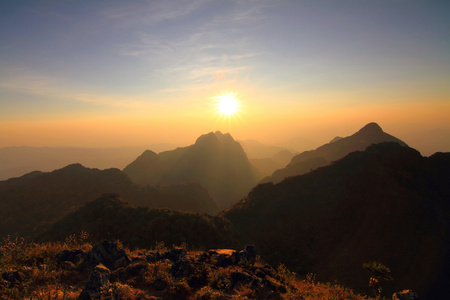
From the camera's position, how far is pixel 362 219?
42812 mm

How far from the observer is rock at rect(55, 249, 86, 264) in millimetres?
12512

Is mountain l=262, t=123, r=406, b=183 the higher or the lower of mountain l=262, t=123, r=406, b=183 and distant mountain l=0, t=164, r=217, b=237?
the higher

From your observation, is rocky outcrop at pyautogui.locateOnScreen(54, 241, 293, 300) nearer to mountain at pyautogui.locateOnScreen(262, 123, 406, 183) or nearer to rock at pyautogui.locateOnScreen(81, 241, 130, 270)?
rock at pyautogui.locateOnScreen(81, 241, 130, 270)

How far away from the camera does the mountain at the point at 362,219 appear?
33906 millimetres

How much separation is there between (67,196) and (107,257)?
70.0 metres

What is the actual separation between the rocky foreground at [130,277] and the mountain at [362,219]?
25378mm

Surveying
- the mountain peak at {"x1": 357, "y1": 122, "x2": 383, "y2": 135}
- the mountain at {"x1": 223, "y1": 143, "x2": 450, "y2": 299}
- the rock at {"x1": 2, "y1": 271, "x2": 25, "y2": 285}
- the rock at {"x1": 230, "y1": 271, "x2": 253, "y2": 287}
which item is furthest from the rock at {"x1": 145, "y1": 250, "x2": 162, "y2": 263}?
the mountain peak at {"x1": 357, "y1": 122, "x2": 383, "y2": 135}

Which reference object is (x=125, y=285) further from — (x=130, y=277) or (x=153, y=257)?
(x=153, y=257)

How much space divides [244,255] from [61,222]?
43.7 m

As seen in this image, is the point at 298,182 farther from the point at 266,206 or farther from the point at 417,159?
the point at 417,159

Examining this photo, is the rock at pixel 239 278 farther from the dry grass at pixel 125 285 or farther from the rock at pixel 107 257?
the rock at pixel 107 257

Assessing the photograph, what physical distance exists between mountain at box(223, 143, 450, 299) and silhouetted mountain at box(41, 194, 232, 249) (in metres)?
7.43

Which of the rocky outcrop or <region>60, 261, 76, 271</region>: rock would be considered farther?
<region>60, 261, 76, 271</region>: rock

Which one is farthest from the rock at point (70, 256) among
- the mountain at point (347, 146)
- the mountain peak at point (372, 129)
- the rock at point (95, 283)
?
the mountain peak at point (372, 129)
